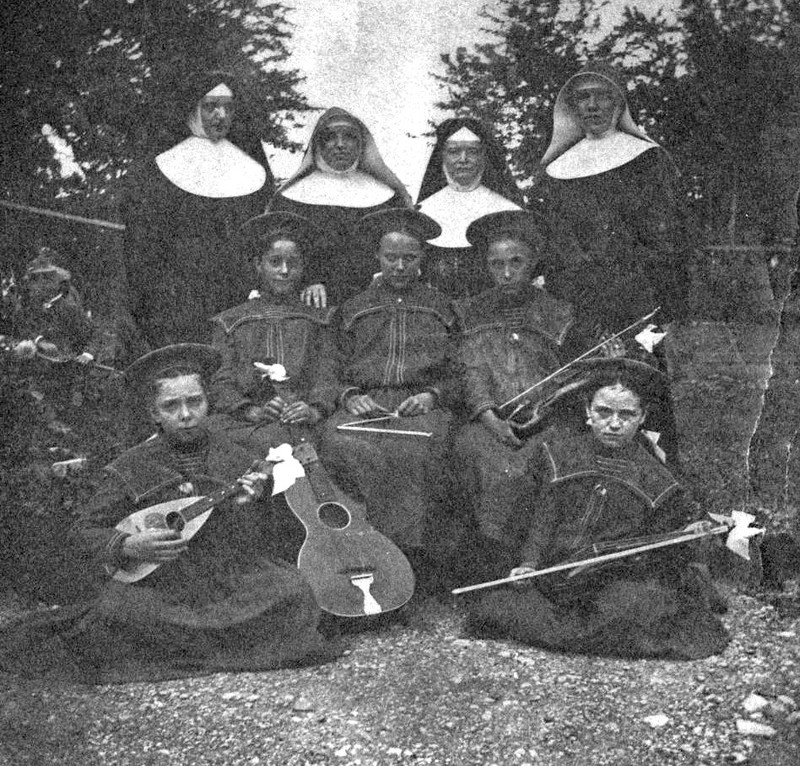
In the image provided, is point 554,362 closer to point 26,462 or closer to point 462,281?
point 462,281

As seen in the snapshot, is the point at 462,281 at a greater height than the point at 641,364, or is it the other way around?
the point at 462,281

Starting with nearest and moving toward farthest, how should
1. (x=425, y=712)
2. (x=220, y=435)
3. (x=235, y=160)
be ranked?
(x=425, y=712) → (x=220, y=435) → (x=235, y=160)

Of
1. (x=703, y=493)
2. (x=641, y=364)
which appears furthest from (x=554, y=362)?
(x=703, y=493)

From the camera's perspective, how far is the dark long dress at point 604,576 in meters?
→ 3.60

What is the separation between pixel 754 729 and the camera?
10.9ft

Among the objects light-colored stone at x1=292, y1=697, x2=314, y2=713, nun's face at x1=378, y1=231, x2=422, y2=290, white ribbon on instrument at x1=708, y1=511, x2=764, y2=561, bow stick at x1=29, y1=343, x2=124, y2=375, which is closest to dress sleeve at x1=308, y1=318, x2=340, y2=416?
nun's face at x1=378, y1=231, x2=422, y2=290

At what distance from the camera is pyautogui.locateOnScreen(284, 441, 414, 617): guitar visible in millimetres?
3676

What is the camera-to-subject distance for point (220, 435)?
380 centimetres

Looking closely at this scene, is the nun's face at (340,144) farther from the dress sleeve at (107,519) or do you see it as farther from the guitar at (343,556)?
the dress sleeve at (107,519)

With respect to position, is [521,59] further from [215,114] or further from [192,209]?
[192,209]

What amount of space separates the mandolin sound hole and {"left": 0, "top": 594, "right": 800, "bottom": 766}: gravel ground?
1.54 feet

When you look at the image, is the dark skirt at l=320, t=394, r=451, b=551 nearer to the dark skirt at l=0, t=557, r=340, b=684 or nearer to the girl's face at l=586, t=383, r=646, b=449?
the dark skirt at l=0, t=557, r=340, b=684

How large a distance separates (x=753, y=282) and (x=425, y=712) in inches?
87.9

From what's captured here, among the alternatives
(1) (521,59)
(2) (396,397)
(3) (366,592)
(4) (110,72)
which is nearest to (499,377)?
(2) (396,397)
